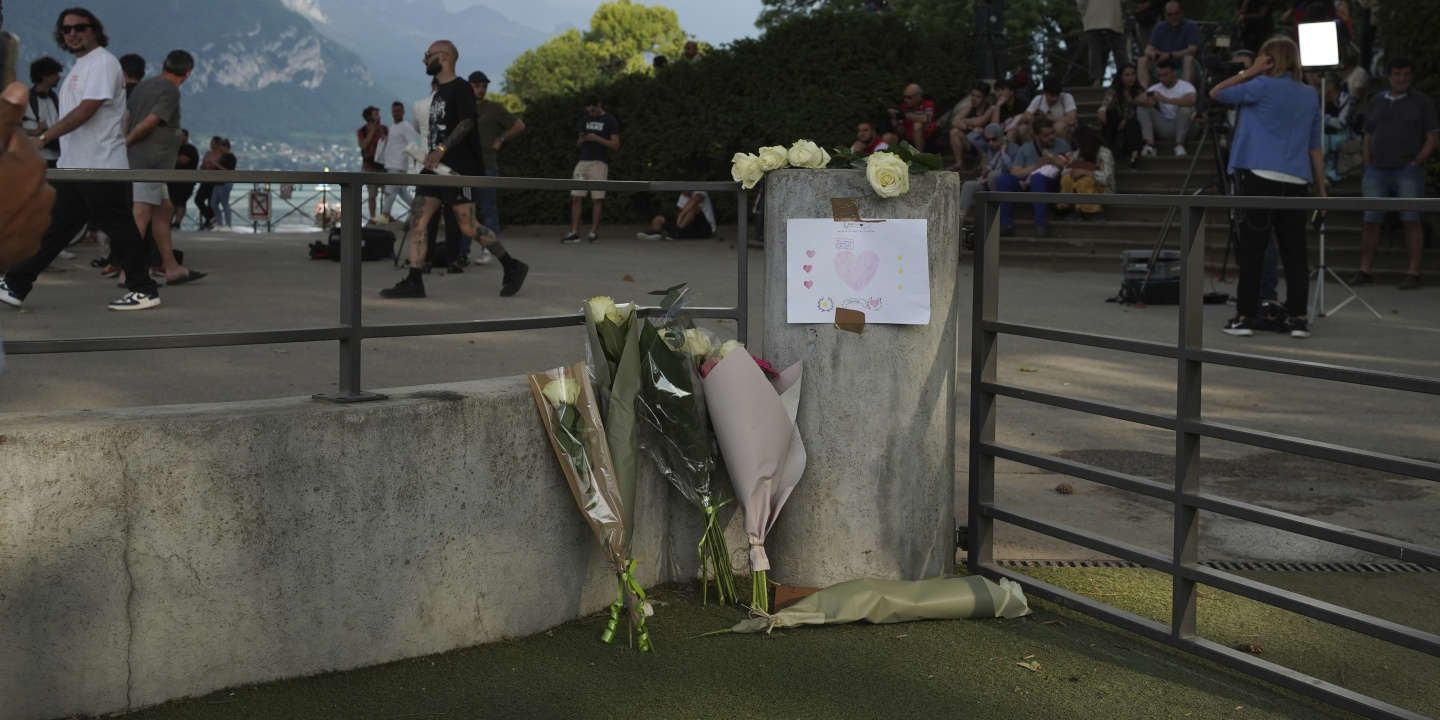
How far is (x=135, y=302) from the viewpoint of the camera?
10.4 meters

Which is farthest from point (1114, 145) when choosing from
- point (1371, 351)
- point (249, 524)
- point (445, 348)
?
point (249, 524)

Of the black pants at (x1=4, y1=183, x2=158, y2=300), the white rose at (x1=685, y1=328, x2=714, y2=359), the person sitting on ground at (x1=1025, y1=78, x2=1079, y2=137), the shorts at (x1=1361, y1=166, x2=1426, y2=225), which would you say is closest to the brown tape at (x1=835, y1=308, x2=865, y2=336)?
the white rose at (x1=685, y1=328, x2=714, y2=359)

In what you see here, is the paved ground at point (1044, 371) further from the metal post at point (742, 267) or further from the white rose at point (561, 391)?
the white rose at point (561, 391)

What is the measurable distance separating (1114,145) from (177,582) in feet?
55.5

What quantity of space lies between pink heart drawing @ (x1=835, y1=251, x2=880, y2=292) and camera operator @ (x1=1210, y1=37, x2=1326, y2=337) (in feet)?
19.8

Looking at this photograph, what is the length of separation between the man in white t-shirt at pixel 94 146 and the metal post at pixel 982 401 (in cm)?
641

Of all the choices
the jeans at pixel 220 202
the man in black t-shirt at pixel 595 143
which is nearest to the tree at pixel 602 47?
the jeans at pixel 220 202

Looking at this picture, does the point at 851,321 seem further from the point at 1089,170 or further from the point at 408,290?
the point at 1089,170

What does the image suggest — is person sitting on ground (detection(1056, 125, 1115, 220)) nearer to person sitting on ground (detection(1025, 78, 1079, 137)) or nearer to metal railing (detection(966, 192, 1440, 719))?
person sitting on ground (detection(1025, 78, 1079, 137))

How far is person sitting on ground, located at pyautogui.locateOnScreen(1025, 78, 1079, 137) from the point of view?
719 inches

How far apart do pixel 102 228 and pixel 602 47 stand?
92747mm

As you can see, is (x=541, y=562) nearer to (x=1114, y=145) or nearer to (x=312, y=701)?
(x=312, y=701)

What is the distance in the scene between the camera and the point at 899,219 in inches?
196

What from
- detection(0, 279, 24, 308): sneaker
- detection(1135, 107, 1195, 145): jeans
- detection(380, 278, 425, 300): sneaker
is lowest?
detection(0, 279, 24, 308): sneaker
